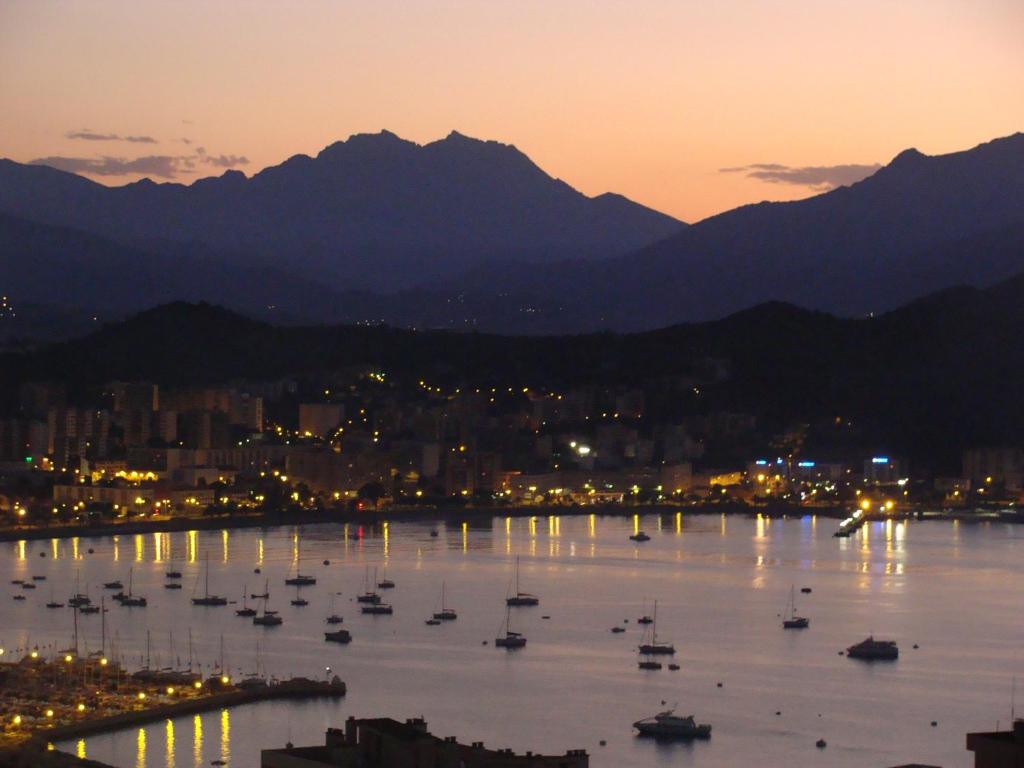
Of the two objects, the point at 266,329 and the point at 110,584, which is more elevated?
the point at 266,329

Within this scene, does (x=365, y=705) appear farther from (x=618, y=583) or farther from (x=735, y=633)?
(x=618, y=583)

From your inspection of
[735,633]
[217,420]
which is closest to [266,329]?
[217,420]

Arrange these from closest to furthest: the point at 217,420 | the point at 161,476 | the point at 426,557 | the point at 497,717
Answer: the point at 497,717 → the point at 426,557 → the point at 161,476 → the point at 217,420

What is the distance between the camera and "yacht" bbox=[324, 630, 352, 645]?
16.0 m

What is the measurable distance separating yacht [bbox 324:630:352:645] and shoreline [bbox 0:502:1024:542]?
1161cm

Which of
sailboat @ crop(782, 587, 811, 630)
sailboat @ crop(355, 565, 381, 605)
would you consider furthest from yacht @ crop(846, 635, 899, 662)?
sailboat @ crop(355, 565, 381, 605)

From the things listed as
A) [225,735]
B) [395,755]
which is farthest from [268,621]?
[395,755]

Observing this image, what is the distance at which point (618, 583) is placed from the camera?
68.2 feet

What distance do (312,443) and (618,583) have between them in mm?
18353

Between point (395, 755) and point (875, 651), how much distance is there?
8.03 metres

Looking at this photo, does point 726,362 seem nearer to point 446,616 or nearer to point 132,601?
point 132,601

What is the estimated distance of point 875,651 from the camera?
15.6 m

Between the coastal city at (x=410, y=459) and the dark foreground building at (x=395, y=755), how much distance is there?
21.5 meters

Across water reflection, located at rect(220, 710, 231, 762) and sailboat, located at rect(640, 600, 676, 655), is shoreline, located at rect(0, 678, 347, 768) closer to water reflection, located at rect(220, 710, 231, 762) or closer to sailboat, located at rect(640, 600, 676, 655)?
water reflection, located at rect(220, 710, 231, 762)
